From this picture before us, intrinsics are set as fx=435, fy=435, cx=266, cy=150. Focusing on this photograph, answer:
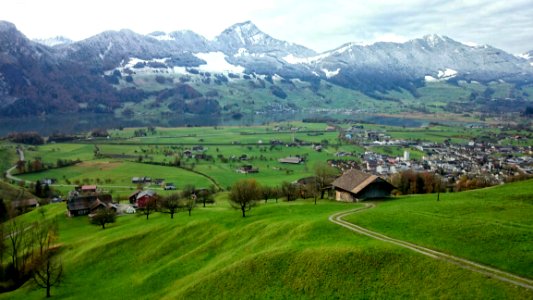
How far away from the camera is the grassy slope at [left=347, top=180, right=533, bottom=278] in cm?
3634

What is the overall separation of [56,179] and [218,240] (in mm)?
120545

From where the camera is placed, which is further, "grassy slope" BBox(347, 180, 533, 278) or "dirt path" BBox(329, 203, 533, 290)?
"grassy slope" BBox(347, 180, 533, 278)

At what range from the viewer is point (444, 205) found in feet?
171

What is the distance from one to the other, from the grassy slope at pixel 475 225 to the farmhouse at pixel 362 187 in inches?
516

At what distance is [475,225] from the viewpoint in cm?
4200

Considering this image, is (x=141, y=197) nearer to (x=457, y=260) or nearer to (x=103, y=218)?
(x=103, y=218)

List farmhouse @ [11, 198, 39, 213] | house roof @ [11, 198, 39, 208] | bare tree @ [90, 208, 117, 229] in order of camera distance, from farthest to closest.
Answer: house roof @ [11, 198, 39, 208] < farmhouse @ [11, 198, 39, 213] < bare tree @ [90, 208, 117, 229]

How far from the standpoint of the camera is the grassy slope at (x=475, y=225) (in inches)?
1431

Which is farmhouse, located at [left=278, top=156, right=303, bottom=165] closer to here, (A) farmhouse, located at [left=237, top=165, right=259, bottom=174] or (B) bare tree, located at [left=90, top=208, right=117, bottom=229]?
(A) farmhouse, located at [left=237, top=165, right=259, bottom=174]

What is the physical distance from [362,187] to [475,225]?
27.7 meters


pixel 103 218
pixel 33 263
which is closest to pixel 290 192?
pixel 103 218

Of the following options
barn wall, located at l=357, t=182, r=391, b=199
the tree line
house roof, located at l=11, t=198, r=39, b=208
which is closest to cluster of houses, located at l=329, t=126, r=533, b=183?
barn wall, located at l=357, t=182, r=391, b=199

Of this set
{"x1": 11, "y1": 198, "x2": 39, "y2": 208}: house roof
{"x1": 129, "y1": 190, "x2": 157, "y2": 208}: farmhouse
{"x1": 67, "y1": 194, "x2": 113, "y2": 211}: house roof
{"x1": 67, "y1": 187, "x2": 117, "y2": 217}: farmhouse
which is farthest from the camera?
{"x1": 11, "y1": 198, "x2": 39, "y2": 208}: house roof

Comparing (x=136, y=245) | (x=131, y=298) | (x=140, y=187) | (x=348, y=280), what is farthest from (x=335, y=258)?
(x=140, y=187)
